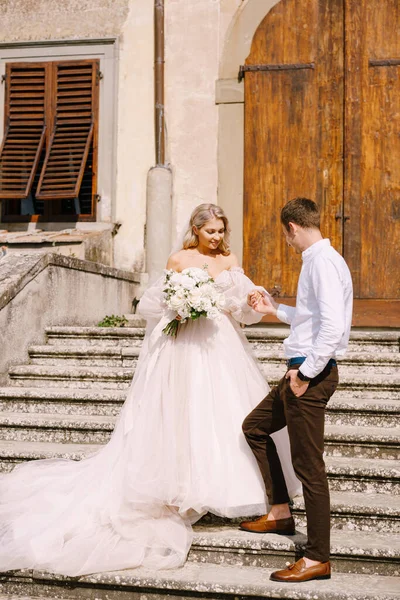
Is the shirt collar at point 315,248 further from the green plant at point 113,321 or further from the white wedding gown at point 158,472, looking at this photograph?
the green plant at point 113,321

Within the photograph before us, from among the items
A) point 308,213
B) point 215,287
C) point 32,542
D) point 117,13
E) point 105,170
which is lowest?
point 32,542

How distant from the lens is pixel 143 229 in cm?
835

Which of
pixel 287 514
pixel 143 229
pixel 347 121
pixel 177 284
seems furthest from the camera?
pixel 143 229

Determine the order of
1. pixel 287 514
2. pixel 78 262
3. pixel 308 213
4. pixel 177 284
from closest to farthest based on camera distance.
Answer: pixel 308 213, pixel 287 514, pixel 177 284, pixel 78 262

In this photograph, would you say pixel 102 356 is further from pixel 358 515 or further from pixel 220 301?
pixel 358 515

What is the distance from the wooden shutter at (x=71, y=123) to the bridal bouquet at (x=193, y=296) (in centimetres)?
453

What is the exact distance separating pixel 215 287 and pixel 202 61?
488 centimetres

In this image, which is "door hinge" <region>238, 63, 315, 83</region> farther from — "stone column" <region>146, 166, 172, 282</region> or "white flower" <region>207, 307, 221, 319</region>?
"white flower" <region>207, 307, 221, 319</region>

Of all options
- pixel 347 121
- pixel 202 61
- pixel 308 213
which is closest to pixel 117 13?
pixel 202 61

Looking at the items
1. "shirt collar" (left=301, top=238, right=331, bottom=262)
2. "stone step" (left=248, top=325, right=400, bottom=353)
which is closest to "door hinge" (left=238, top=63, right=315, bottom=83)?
"stone step" (left=248, top=325, right=400, bottom=353)

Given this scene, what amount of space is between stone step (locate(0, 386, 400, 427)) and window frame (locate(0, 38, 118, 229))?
3205 millimetres

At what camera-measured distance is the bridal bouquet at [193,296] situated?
4.00 metres

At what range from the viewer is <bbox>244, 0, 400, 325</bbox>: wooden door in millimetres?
7723

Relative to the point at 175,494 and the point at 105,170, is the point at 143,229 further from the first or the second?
the point at 175,494
